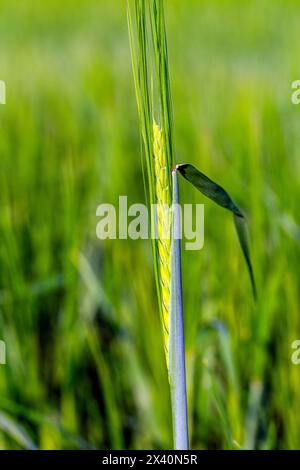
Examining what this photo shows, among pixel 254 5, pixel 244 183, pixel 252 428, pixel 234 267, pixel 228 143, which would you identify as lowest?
pixel 252 428

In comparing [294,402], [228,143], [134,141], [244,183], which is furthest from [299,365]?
[134,141]

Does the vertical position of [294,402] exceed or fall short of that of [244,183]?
it falls short

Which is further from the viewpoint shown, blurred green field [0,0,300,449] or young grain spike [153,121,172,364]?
blurred green field [0,0,300,449]

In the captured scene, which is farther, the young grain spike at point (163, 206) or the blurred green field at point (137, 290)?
the blurred green field at point (137, 290)

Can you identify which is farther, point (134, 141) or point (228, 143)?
point (134, 141)

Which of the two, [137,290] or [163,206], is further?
[137,290]
